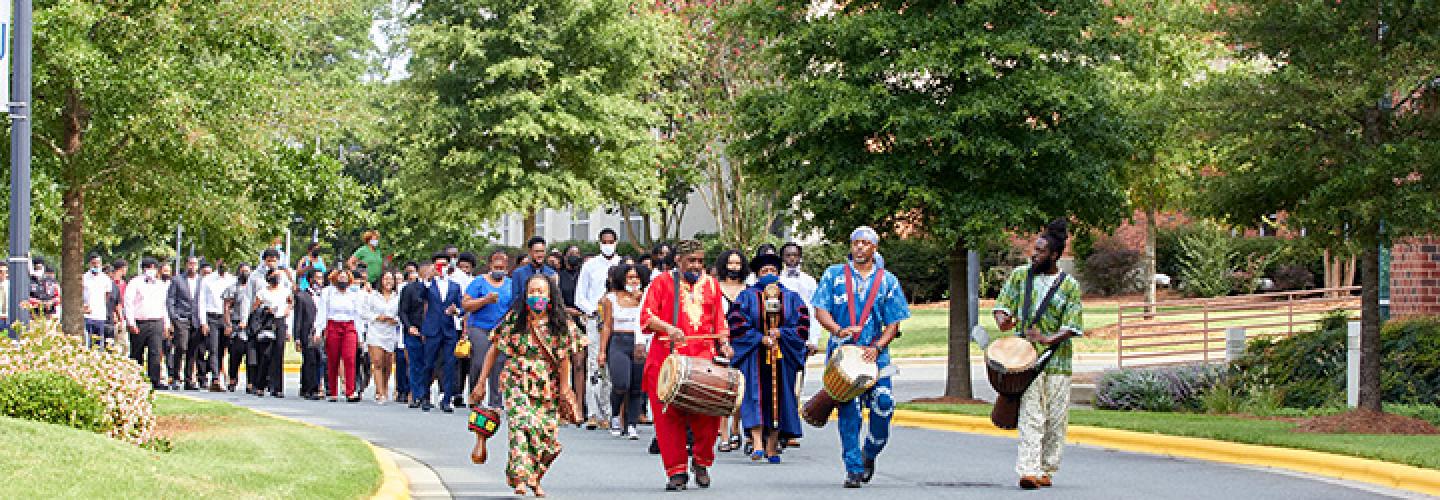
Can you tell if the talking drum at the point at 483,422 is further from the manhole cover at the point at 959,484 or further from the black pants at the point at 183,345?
the black pants at the point at 183,345

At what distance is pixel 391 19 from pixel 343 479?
6297cm

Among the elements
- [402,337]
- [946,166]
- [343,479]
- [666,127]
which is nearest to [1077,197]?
[946,166]

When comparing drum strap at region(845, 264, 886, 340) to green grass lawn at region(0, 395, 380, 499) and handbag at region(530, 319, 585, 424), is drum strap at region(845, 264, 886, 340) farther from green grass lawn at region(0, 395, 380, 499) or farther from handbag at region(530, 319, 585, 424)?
green grass lawn at region(0, 395, 380, 499)

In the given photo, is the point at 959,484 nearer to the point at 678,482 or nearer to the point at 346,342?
the point at 678,482

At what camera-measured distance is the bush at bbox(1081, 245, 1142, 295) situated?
160 feet

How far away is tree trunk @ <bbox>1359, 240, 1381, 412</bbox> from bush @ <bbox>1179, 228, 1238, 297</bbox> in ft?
88.7

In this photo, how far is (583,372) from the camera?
1873cm

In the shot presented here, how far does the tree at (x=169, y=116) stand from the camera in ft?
56.5

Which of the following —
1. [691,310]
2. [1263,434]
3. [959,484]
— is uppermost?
[691,310]

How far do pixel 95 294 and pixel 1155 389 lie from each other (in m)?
13.9

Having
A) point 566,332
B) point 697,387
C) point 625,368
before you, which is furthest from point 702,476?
point 625,368

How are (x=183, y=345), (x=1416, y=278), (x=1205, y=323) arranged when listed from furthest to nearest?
(x=1205, y=323), (x=183, y=345), (x=1416, y=278)

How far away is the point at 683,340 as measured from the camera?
12930mm

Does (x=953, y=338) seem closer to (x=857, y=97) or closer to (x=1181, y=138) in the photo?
(x=857, y=97)
